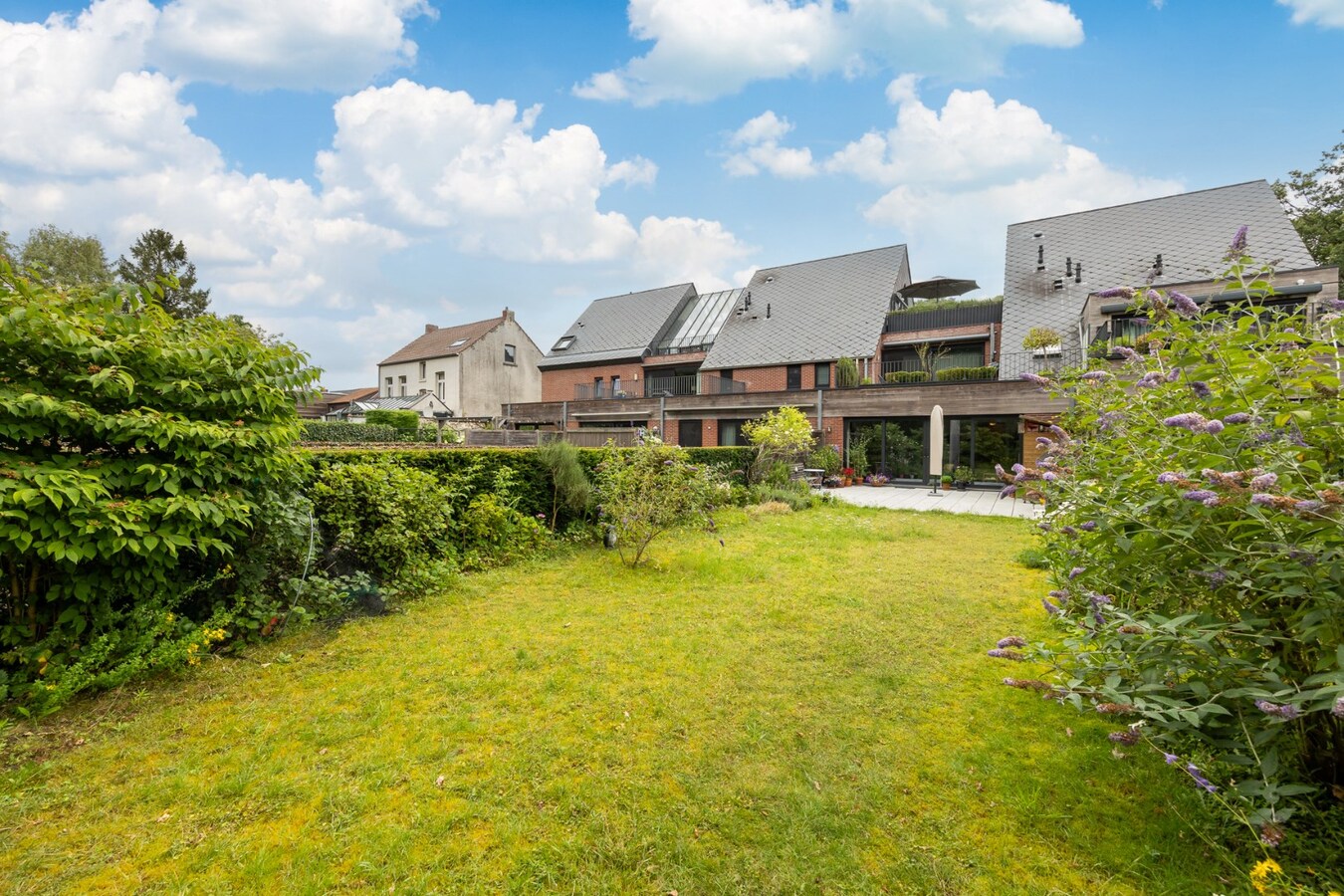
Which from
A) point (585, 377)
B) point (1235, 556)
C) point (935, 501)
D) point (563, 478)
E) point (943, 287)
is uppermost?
point (943, 287)

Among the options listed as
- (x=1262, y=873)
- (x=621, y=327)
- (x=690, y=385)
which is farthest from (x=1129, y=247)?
(x=1262, y=873)

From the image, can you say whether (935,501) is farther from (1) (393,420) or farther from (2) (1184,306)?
(1) (393,420)

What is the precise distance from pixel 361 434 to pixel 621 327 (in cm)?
1525

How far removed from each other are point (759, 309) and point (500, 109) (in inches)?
664

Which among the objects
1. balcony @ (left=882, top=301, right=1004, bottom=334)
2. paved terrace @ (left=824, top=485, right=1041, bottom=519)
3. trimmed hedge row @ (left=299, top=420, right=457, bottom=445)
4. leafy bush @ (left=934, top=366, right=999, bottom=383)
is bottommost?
paved terrace @ (left=824, top=485, right=1041, bottom=519)

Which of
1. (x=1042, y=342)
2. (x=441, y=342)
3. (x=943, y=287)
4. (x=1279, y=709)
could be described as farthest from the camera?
(x=441, y=342)

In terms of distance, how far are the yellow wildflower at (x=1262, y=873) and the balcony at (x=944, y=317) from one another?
75.1 ft

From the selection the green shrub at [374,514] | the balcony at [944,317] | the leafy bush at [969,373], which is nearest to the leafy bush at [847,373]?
the leafy bush at [969,373]

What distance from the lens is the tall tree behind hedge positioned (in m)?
2.91

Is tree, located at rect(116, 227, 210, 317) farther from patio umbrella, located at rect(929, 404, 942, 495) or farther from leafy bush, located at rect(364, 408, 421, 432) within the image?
patio umbrella, located at rect(929, 404, 942, 495)

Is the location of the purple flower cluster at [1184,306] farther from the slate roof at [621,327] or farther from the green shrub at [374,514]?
the slate roof at [621,327]

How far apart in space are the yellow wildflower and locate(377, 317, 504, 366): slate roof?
34335 mm

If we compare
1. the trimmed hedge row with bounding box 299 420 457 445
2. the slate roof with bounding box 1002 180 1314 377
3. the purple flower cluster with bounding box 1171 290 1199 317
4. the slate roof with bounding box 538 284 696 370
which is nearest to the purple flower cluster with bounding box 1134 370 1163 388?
the purple flower cluster with bounding box 1171 290 1199 317

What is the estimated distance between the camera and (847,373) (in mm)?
19875
